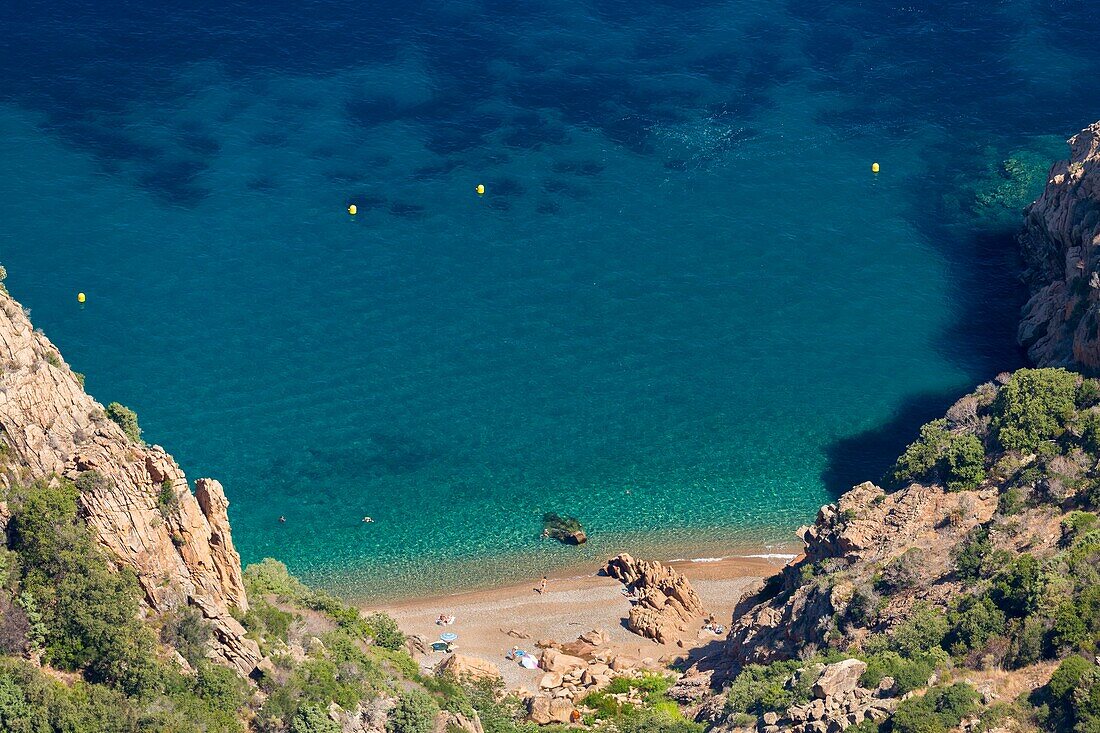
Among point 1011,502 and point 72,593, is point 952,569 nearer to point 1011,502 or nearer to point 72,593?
point 1011,502

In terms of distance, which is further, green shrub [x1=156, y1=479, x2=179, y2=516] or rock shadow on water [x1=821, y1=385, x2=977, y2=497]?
rock shadow on water [x1=821, y1=385, x2=977, y2=497]

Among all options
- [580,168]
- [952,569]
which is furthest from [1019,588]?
[580,168]

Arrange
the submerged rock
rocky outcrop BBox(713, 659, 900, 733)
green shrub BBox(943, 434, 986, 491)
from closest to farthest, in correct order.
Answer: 1. rocky outcrop BBox(713, 659, 900, 733)
2. green shrub BBox(943, 434, 986, 491)
3. the submerged rock

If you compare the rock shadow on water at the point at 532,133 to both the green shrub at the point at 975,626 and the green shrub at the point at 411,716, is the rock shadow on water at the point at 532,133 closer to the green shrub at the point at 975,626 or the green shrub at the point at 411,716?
the green shrub at the point at 411,716

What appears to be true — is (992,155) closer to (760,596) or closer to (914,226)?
(914,226)

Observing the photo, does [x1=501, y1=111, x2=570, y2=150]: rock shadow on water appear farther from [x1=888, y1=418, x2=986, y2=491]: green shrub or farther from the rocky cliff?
[x1=888, y1=418, x2=986, y2=491]: green shrub

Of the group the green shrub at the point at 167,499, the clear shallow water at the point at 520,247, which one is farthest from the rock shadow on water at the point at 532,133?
the green shrub at the point at 167,499

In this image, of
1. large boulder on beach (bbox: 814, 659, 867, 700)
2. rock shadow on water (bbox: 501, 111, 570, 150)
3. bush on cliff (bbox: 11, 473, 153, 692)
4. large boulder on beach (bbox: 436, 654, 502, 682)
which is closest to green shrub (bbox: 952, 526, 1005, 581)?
large boulder on beach (bbox: 814, 659, 867, 700)
